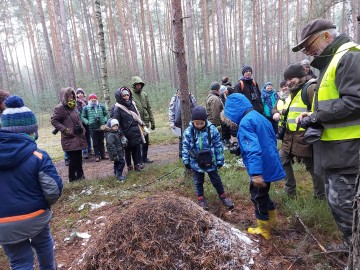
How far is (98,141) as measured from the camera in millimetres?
7805

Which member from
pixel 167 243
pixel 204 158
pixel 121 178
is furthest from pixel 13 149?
pixel 121 178

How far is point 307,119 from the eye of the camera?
2.46m

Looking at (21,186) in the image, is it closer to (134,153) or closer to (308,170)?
(308,170)

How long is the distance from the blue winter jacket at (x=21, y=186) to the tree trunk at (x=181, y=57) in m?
2.96

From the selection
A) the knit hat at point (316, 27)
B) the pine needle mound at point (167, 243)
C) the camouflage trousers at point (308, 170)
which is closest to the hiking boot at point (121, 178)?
the pine needle mound at point (167, 243)

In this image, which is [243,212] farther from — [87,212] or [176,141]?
[176,141]

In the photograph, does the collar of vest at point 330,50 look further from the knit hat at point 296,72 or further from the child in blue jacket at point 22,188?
the child in blue jacket at point 22,188

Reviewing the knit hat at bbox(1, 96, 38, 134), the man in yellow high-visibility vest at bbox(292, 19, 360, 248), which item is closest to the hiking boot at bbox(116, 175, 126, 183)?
the knit hat at bbox(1, 96, 38, 134)

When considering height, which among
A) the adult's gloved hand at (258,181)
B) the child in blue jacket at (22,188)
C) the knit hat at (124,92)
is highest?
the knit hat at (124,92)

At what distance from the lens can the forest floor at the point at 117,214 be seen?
2650 mm

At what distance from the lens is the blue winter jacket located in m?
2.23

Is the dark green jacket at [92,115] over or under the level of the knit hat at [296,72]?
under

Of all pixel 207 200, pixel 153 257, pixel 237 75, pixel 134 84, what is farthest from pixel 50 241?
pixel 237 75

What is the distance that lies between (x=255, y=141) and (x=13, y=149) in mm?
2416
